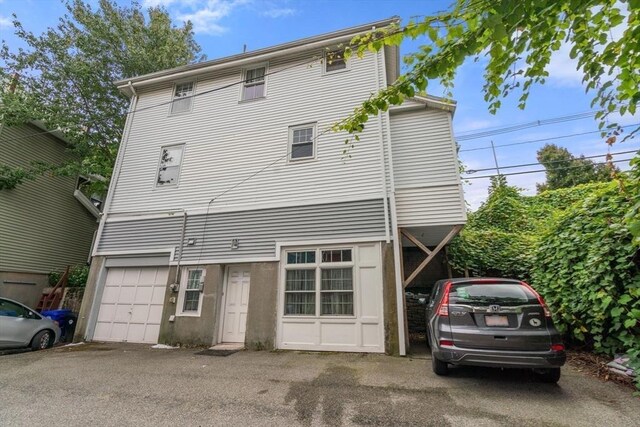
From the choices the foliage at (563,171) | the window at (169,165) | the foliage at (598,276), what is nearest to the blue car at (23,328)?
the window at (169,165)

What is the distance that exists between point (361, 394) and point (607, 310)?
407 cm

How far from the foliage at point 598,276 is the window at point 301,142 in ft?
20.6

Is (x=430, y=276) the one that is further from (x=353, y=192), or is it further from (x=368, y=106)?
(x=368, y=106)

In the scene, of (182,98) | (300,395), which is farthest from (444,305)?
(182,98)

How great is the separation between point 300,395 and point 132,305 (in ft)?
23.8

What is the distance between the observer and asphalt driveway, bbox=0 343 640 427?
3.43 meters

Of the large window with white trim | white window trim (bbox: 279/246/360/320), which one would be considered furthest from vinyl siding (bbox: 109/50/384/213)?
the large window with white trim

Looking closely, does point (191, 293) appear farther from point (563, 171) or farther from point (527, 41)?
point (563, 171)

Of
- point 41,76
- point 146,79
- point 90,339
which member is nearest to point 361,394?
point 90,339

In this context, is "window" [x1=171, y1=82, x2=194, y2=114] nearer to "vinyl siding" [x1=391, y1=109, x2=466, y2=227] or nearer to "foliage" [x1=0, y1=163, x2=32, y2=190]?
"foliage" [x1=0, y1=163, x2=32, y2=190]

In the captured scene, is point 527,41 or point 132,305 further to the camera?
point 132,305

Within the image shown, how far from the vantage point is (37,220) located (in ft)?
39.9

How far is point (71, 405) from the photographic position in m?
4.07

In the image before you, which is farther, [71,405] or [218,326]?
[218,326]
